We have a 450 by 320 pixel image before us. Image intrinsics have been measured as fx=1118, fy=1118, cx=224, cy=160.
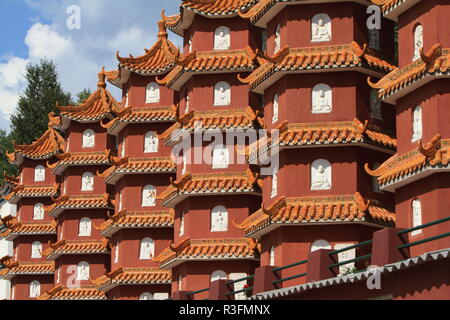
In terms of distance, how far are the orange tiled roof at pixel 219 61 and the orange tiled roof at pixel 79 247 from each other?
18.2 m

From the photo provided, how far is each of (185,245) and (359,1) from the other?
1362cm

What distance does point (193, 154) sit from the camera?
168 ft

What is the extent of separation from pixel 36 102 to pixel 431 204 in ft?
230

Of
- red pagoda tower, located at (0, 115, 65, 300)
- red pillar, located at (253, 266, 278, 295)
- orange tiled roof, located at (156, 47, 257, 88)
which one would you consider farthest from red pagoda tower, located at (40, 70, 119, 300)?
red pillar, located at (253, 266, 278, 295)

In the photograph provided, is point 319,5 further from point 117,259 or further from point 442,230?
point 117,259

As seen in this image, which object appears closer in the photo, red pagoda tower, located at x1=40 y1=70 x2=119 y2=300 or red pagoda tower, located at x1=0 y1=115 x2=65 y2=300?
red pagoda tower, located at x1=40 y1=70 x2=119 y2=300

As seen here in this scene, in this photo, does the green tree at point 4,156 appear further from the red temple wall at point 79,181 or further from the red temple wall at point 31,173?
the red temple wall at point 79,181

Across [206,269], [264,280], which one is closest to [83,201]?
Result: [206,269]

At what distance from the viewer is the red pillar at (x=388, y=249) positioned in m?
32.3

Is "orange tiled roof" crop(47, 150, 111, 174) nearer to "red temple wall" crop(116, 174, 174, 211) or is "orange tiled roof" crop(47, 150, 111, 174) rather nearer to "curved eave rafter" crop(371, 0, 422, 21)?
"red temple wall" crop(116, 174, 174, 211)

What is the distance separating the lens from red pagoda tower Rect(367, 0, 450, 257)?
34.9 metres

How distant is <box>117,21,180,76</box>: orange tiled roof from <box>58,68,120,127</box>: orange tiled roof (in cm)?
820
